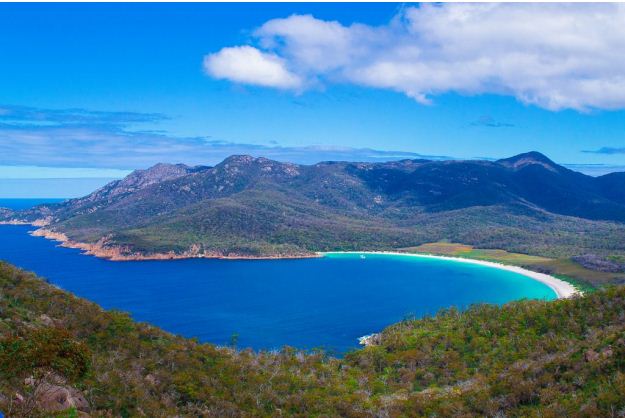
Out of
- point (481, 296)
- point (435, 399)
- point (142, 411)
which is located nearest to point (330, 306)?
point (481, 296)

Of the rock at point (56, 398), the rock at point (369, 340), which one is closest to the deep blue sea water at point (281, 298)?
the rock at point (369, 340)

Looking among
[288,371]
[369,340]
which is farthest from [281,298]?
[288,371]

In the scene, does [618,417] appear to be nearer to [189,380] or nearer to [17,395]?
[189,380]

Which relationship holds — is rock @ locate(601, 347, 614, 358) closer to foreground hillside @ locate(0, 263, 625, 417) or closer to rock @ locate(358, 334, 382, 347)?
foreground hillside @ locate(0, 263, 625, 417)

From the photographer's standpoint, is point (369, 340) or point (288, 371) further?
point (369, 340)

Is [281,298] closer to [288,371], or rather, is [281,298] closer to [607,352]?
[288,371]
